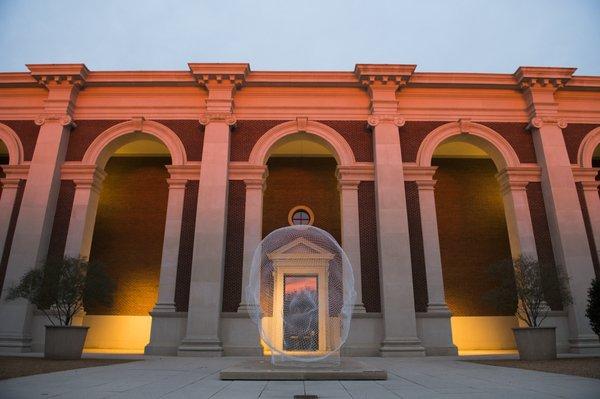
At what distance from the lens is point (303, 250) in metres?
17.8

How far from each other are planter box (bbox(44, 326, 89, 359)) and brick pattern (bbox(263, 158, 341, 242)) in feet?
34.6

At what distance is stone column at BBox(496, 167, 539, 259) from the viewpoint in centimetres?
1711

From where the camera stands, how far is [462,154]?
23.1 meters

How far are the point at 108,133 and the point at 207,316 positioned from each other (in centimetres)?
927

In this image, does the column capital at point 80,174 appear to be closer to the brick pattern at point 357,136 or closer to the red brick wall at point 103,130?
the red brick wall at point 103,130

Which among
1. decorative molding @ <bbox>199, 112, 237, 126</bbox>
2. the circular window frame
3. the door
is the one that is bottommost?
the door

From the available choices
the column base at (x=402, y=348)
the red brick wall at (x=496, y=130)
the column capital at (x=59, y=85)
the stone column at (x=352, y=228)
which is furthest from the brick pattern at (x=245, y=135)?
the column base at (x=402, y=348)

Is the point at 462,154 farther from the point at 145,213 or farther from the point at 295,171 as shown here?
the point at 145,213

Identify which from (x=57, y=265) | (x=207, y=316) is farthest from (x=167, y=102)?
(x=207, y=316)

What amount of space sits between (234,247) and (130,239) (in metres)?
8.25

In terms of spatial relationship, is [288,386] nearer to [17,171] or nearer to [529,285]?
[529,285]

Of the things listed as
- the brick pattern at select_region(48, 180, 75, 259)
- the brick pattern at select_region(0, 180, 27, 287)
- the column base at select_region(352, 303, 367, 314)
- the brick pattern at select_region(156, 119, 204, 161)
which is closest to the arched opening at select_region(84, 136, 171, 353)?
the brick pattern at select_region(156, 119, 204, 161)

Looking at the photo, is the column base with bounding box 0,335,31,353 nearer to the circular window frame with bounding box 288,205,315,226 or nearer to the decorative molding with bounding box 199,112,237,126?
the decorative molding with bounding box 199,112,237,126

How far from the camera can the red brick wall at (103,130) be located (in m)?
18.1
